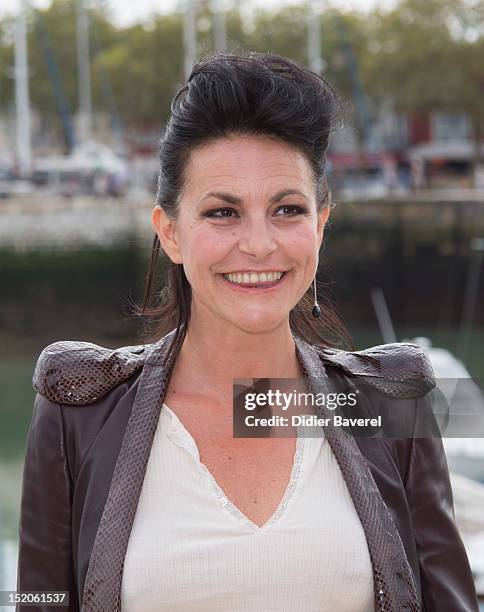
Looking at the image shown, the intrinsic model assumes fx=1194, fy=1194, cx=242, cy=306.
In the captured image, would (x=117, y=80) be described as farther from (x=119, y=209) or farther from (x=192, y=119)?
(x=192, y=119)

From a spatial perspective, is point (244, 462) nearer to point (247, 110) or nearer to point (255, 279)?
point (255, 279)

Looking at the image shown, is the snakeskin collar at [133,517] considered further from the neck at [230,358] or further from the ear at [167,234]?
the ear at [167,234]

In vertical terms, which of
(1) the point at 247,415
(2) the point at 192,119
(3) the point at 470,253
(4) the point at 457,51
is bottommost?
(1) the point at 247,415

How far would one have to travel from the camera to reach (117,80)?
4053cm

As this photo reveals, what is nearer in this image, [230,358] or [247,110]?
[247,110]

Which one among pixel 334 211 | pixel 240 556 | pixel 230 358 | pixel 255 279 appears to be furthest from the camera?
pixel 334 211

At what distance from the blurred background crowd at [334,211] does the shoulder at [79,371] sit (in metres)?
0.48

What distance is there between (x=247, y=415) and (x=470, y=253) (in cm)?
2068

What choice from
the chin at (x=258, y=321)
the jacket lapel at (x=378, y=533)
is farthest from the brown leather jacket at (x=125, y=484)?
the chin at (x=258, y=321)

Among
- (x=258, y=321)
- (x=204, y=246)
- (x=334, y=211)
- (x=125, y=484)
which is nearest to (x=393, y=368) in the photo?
(x=258, y=321)

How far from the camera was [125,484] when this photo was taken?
178 centimetres

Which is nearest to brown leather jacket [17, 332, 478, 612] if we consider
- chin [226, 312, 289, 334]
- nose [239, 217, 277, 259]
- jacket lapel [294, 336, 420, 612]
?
jacket lapel [294, 336, 420, 612]

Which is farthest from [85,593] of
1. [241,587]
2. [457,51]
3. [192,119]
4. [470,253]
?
[457,51]

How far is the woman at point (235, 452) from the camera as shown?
5.75ft
